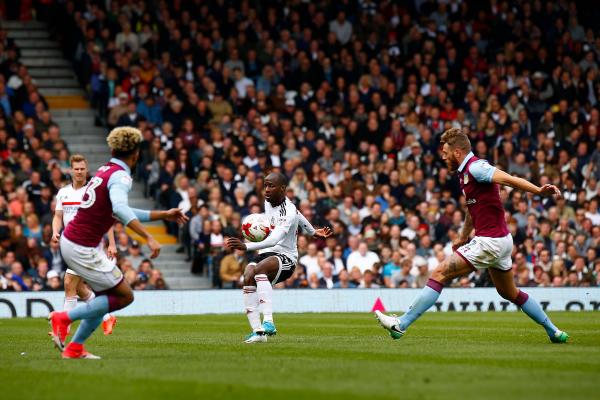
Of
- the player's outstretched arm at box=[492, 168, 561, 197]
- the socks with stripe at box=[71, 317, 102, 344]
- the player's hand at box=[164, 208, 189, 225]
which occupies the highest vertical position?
the player's outstretched arm at box=[492, 168, 561, 197]

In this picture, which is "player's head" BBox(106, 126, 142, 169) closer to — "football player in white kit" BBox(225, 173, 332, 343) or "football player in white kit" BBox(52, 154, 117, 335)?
"football player in white kit" BBox(225, 173, 332, 343)

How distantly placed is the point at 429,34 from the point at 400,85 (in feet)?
7.94

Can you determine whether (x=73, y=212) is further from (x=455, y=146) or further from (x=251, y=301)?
(x=455, y=146)

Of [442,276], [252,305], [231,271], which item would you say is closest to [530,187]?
[442,276]

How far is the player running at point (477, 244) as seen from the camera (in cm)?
1402

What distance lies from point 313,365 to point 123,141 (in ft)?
9.78

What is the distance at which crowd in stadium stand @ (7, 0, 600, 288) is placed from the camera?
27.9 meters

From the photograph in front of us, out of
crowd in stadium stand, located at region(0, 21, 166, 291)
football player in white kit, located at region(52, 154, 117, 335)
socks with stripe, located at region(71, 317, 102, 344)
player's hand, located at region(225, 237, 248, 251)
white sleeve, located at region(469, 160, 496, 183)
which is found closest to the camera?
socks with stripe, located at region(71, 317, 102, 344)

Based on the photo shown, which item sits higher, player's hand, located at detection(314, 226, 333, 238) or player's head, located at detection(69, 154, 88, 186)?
player's head, located at detection(69, 154, 88, 186)

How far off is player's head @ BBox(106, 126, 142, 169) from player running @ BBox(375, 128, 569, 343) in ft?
12.7

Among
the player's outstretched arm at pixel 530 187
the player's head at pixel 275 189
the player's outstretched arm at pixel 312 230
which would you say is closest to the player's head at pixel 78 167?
the player's head at pixel 275 189

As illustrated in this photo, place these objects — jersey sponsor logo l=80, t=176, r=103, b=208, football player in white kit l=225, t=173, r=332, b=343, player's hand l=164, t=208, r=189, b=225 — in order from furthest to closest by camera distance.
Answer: football player in white kit l=225, t=173, r=332, b=343 → jersey sponsor logo l=80, t=176, r=103, b=208 → player's hand l=164, t=208, r=189, b=225

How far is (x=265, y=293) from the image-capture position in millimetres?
15562

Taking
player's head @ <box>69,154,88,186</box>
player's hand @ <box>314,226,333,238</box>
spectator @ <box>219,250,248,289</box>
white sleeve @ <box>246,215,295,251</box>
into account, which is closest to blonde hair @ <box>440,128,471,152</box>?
white sleeve @ <box>246,215,295,251</box>
